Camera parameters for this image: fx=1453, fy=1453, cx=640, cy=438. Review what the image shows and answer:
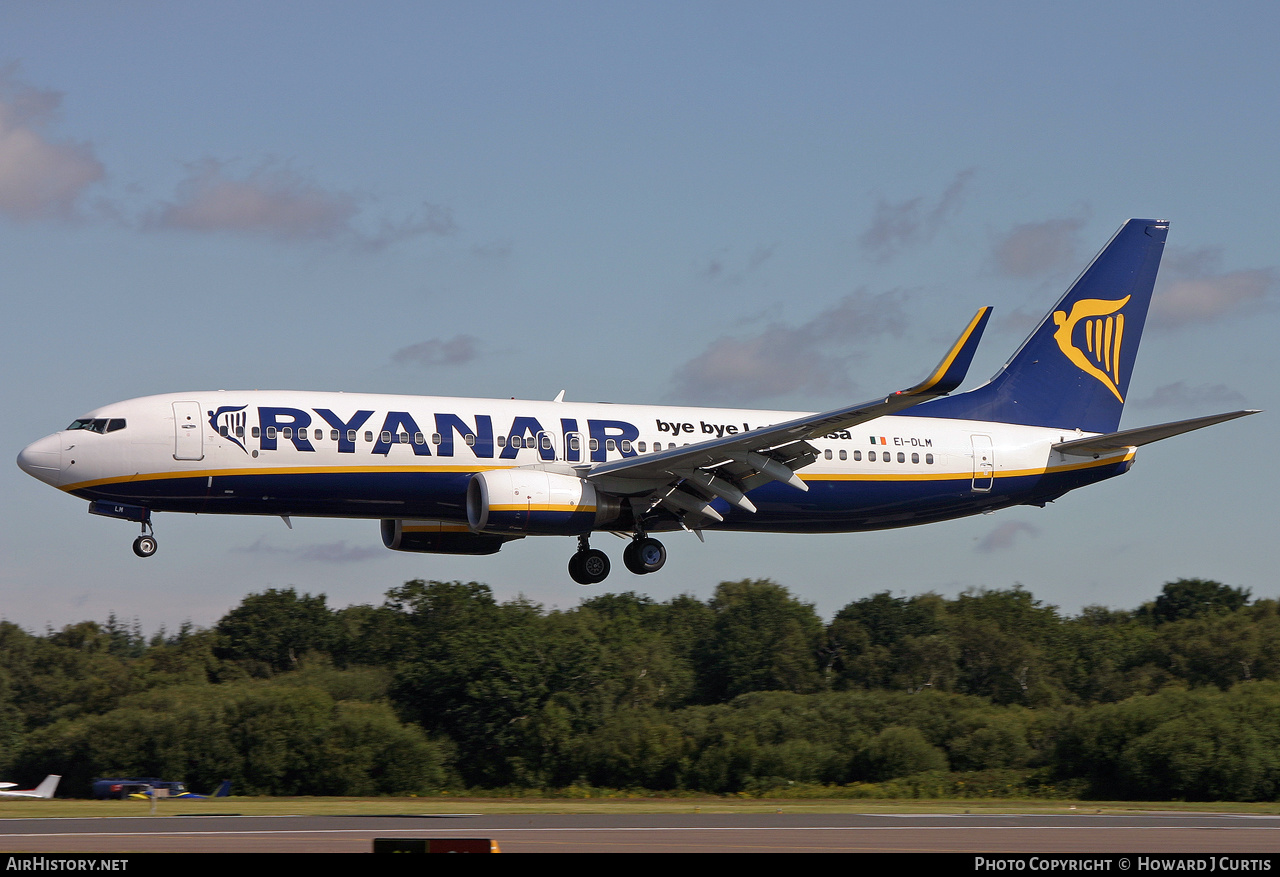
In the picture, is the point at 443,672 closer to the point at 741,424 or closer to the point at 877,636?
the point at 877,636

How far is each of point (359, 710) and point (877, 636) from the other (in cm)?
3137

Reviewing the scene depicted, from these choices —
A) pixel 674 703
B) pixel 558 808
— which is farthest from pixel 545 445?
pixel 674 703

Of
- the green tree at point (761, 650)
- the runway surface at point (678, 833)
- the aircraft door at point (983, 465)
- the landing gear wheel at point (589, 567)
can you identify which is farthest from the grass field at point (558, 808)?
the green tree at point (761, 650)

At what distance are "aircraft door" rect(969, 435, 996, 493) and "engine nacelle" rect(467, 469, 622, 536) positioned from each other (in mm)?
11438

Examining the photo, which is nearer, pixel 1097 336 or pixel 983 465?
pixel 983 465

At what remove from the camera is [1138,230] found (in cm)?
4628

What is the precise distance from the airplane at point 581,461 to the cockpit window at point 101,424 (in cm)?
4

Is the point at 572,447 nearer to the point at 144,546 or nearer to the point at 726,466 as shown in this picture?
the point at 726,466

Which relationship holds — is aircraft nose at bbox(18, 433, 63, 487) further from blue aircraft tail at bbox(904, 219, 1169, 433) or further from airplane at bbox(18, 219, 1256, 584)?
blue aircraft tail at bbox(904, 219, 1169, 433)

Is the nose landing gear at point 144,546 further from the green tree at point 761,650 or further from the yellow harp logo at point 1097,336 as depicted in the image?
the green tree at point 761,650

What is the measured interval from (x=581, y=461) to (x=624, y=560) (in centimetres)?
315

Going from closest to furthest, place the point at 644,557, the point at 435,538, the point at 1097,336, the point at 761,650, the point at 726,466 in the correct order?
1. the point at 726,466
2. the point at 644,557
3. the point at 435,538
4. the point at 1097,336
5. the point at 761,650

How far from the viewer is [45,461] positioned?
33.7m

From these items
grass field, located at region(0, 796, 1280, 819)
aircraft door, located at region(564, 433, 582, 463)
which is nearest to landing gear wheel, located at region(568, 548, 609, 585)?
aircraft door, located at region(564, 433, 582, 463)
